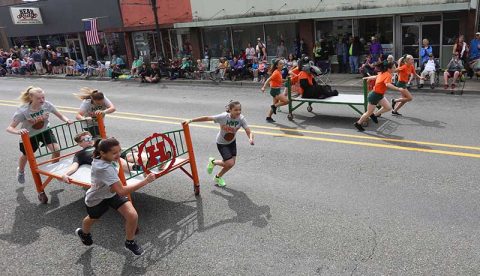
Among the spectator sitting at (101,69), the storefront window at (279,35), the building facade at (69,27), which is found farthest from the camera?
the building facade at (69,27)

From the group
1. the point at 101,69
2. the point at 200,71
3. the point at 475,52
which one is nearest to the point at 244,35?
the point at 200,71

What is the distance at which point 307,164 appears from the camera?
776 cm

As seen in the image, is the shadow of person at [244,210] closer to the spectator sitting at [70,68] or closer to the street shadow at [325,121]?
the street shadow at [325,121]

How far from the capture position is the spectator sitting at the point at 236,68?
790 inches

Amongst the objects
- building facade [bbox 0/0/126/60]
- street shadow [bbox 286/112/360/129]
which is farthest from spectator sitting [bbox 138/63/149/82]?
street shadow [bbox 286/112/360/129]

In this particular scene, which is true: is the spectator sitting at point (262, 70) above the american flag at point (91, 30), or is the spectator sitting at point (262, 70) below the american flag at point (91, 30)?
below

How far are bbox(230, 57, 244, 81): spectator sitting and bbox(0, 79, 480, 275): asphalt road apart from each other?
34.6ft

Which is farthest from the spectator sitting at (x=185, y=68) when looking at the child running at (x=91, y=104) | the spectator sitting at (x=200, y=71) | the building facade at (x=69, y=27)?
the child running at (x=91, y=104)

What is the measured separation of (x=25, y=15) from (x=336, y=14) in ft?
76.5

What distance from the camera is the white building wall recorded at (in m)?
17.0

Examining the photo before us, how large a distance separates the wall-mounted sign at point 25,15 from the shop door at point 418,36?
2564cm

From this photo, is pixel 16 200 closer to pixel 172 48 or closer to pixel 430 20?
pixel 430 20

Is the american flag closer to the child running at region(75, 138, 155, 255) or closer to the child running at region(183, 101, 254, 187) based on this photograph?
the child running at region(183, 101, 254, 187)

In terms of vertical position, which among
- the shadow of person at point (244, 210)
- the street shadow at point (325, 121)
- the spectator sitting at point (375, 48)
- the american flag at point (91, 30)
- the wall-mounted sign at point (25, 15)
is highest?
the wall-mounted sign at point (25, 15)
